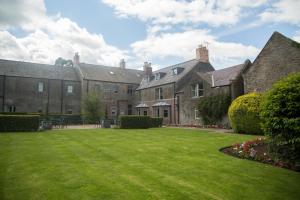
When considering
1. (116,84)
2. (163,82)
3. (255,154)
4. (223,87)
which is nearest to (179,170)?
(255,154)

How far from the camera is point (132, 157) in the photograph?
29.4 ft

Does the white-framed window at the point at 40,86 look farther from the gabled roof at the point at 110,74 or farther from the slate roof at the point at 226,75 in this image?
the slate roof at the point at 226,75

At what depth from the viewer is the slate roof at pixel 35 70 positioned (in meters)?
36.7

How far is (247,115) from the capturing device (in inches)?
758

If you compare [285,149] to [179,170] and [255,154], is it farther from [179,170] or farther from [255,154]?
[179,170]

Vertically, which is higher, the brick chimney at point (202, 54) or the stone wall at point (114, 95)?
the brick chimney at point (202, 54)

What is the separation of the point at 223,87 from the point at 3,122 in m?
22.0

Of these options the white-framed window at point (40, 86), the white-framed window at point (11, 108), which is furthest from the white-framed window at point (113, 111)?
the white-framed window at point (11, 108)

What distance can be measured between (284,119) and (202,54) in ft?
104

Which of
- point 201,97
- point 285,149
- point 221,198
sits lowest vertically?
point 221,198

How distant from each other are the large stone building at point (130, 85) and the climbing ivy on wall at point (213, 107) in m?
0.76

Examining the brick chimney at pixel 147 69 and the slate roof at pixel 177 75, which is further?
the brick chimney at pixel 147 69

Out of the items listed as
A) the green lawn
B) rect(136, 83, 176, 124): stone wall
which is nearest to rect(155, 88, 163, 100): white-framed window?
rect(136, 83, 176, 124): stone wall

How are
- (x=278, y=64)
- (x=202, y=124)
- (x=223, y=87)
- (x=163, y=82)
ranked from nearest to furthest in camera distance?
(x=278, y=64) < (x=223, y=87) < (x=202, y=124) < (x=163, y=82)
